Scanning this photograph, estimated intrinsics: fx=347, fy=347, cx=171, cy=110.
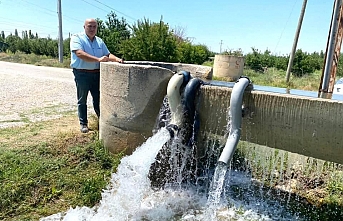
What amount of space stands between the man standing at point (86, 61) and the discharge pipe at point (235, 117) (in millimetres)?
2202

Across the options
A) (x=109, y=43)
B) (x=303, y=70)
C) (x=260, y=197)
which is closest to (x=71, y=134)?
(x=260, y=197)

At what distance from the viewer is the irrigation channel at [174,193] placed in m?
3.71

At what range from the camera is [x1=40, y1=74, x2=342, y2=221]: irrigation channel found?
371 cm

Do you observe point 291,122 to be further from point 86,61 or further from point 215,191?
point 86,61

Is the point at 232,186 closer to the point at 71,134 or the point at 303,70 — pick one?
the point at 71,134

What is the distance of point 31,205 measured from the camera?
3.67 meters

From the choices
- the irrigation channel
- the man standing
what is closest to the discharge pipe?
the irrigation channel

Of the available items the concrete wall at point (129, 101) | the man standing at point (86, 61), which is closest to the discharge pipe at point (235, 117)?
the concrete wall at point (129, 101)

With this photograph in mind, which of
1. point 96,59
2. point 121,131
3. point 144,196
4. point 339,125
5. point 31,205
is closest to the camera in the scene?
point 339,125

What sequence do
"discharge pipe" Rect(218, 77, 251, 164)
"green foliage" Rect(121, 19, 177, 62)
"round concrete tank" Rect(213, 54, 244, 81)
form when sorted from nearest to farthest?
"discharge pipe" Rect(218, 77, 251, 164), "green foliage" Rect(121, 19, 177, 62), "round concrete tank" Rect(213, 54, 244, 81)

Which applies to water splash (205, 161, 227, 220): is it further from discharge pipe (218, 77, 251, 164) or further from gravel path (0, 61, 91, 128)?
gravel path (0, 61, 91, 128)

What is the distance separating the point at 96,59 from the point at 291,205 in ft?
10.7

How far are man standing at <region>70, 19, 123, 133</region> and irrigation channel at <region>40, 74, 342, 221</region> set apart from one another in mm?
1552

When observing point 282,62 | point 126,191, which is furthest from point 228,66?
point 282,62
